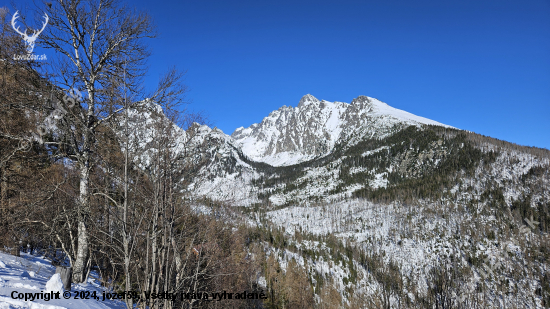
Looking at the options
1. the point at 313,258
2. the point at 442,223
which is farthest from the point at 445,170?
the point at 313,258

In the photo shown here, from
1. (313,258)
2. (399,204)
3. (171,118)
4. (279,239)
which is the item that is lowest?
(313,258)

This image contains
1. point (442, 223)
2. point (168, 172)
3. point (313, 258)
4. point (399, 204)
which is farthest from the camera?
point (399, 204)

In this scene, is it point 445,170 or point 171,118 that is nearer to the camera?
point 171,118

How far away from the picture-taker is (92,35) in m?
7.28

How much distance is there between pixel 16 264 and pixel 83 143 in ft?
11.3

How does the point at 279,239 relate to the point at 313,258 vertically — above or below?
above

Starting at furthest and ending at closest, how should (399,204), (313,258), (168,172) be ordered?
1. (399,204)
2. (313,258)
3. (168,172)

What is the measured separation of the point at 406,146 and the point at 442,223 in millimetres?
91204

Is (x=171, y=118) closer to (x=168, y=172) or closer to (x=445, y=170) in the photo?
(x=168, y=172)

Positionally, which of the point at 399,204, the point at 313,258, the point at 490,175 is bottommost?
the point at 313,258

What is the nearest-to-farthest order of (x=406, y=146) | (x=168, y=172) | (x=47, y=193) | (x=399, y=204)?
(x=168, y=172), (x=47, y=193), (x=399, y=204), (x=406, y=146)

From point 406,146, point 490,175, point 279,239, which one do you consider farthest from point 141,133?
point 406,146

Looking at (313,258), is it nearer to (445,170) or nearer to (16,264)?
(16,264)

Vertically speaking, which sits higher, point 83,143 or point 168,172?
point 83,143
